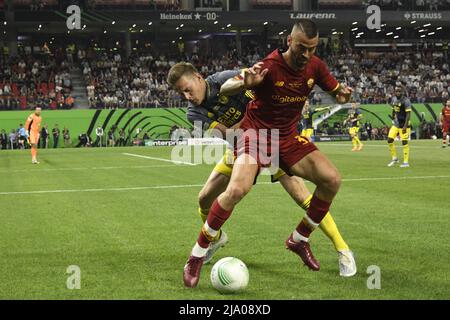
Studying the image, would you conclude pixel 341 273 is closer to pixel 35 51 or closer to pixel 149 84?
pixel 149 84

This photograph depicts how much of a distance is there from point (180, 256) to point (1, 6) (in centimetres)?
4996

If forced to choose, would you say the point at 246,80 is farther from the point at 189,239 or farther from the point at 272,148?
the point at 189,239

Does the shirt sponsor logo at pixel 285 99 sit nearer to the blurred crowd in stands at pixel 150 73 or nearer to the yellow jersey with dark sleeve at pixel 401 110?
the yellow jersey with dark sleeve at pixel 401 110

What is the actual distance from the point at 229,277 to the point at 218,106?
204 cm

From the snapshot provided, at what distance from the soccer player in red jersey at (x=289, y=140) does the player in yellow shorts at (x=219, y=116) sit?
207 millimetres

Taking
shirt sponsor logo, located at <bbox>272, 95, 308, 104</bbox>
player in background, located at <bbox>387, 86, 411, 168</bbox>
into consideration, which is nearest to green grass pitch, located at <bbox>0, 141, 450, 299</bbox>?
shirt sponsor logo, located at <bbox>272, 95, 308, 104</bbox>

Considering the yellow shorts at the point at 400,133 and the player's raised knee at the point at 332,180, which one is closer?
the player's raised knee at the point at 332,180

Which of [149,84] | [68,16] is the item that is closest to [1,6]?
[68,16]

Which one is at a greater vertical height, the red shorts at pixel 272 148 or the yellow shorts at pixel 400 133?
the red shorts at pixel 272 148

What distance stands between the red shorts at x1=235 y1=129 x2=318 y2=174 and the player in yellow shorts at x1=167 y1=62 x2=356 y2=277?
448 mm

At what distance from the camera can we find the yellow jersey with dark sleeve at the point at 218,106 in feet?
24.9

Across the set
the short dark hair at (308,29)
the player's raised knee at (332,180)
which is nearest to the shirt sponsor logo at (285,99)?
the short dark hair at (308,29)

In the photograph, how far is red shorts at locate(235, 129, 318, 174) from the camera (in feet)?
24.0

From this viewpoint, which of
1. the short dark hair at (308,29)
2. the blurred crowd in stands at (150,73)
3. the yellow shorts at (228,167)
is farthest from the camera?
the blurred crowd in stands at (150,73)
